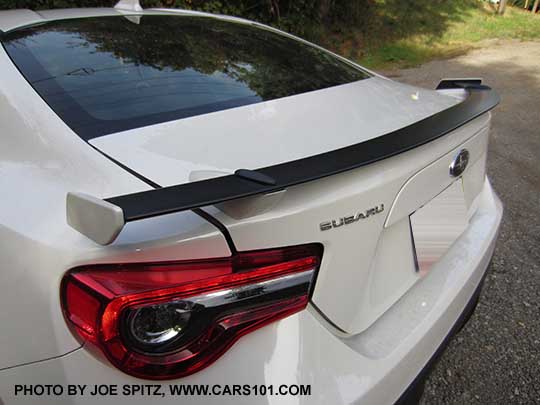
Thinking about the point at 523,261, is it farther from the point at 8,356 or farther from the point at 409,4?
the point at 409,4

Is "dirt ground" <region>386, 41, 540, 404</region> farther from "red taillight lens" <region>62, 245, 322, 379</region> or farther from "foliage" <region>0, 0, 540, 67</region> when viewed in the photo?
"foliage" <region>0, 0, 540, 67</region>

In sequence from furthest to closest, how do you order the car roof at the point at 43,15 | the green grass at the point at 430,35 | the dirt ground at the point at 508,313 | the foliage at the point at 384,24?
the green grass at the point at 430,35
the foliage at the point at 384,24
the car roof at the point at 43,15
the dirt ground at the point at 508,313

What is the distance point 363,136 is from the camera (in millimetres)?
1229

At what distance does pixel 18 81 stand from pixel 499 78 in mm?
Answer: 7623

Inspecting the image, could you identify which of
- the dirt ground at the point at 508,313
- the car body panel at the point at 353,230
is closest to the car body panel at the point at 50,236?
the car body panel at the point at 353,230

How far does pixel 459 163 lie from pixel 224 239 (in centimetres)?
85

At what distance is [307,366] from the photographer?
0.96 m

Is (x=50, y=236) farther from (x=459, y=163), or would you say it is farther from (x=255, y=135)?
(x=459, y=163)

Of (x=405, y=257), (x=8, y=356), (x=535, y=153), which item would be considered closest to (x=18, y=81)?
(x=8, y=356)

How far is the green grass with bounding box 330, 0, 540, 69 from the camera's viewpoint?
945 cm

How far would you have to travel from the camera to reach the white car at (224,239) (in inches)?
35.0

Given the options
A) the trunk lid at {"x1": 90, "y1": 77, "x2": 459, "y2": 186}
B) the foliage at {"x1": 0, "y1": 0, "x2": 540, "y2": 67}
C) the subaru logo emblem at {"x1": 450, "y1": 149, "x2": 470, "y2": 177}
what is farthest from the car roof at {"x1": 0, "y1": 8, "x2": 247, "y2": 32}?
the foliage at {"x1": 0, "y1": 0, "x2": 540, "y2": 67}

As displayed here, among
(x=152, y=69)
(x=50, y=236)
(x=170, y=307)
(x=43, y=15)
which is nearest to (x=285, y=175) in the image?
(x=170, y=307)

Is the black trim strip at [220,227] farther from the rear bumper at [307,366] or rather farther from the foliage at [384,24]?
the foliage at [384,24]
